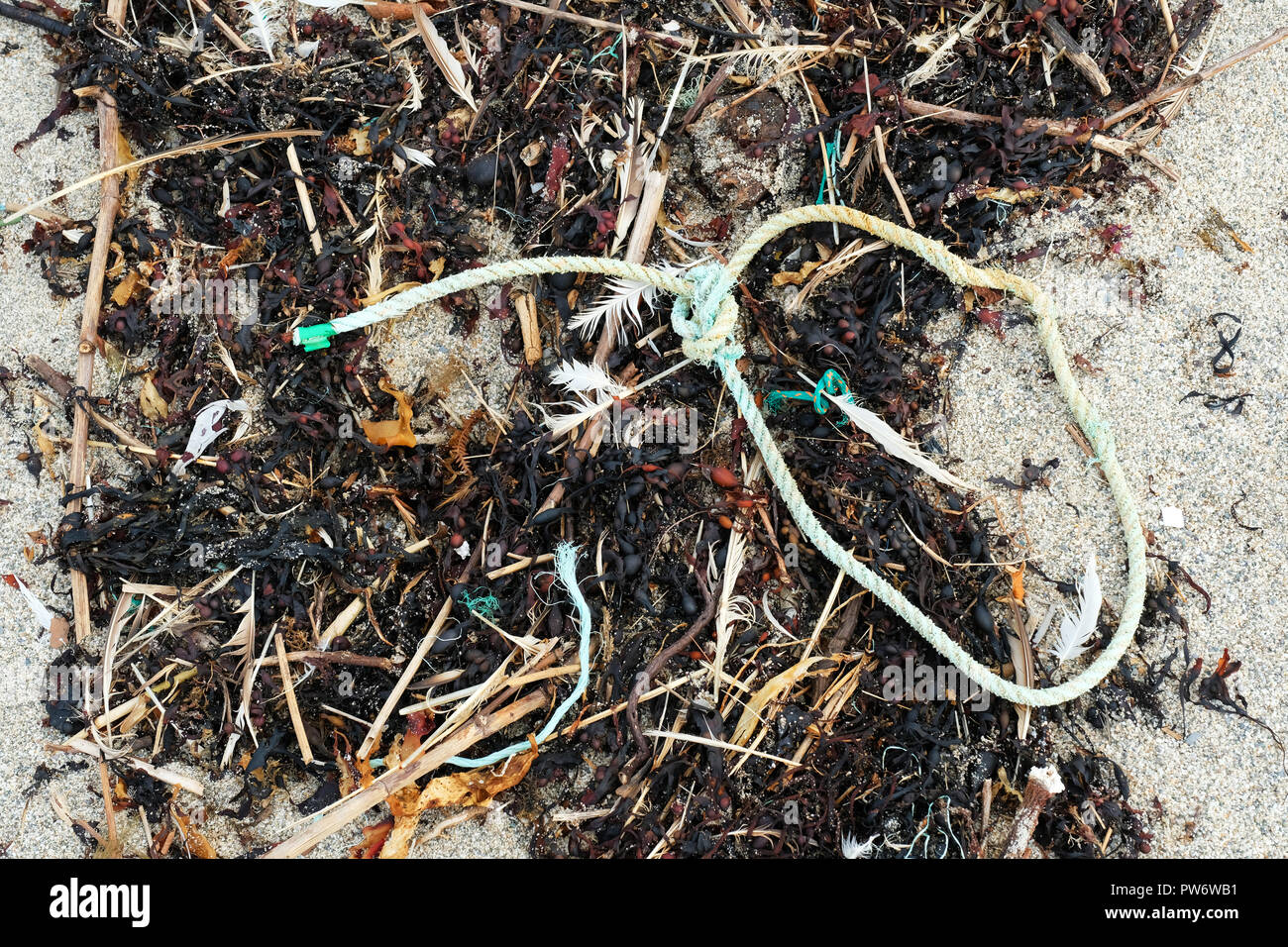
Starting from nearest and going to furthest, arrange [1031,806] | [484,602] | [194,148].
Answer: [1031,806]
[484,602]
[194,148]

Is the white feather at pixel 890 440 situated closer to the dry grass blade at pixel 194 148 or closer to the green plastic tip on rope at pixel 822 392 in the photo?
the green plastic tip on rope at pixel 822 392

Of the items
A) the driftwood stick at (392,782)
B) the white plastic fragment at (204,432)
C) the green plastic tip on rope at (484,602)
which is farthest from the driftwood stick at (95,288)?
the green plastic tip on rope at (484,602)

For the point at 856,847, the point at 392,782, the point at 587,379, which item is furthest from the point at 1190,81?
the point at 392,782

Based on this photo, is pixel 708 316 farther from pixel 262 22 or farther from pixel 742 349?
pixel 262 22

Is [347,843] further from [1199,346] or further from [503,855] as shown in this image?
[1199,346]

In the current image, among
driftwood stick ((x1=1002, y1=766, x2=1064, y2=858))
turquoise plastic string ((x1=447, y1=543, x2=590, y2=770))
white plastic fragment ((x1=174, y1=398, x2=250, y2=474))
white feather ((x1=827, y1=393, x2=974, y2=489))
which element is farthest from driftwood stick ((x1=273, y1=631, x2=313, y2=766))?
driftwood stick ((x1=1002, y1=766, x2=1064, y2=858))

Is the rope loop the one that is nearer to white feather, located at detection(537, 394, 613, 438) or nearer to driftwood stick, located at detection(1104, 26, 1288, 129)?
white feather, located at detection(537, 394, 613, 438)

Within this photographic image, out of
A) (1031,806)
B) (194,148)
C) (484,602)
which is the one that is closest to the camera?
(1031,806)
